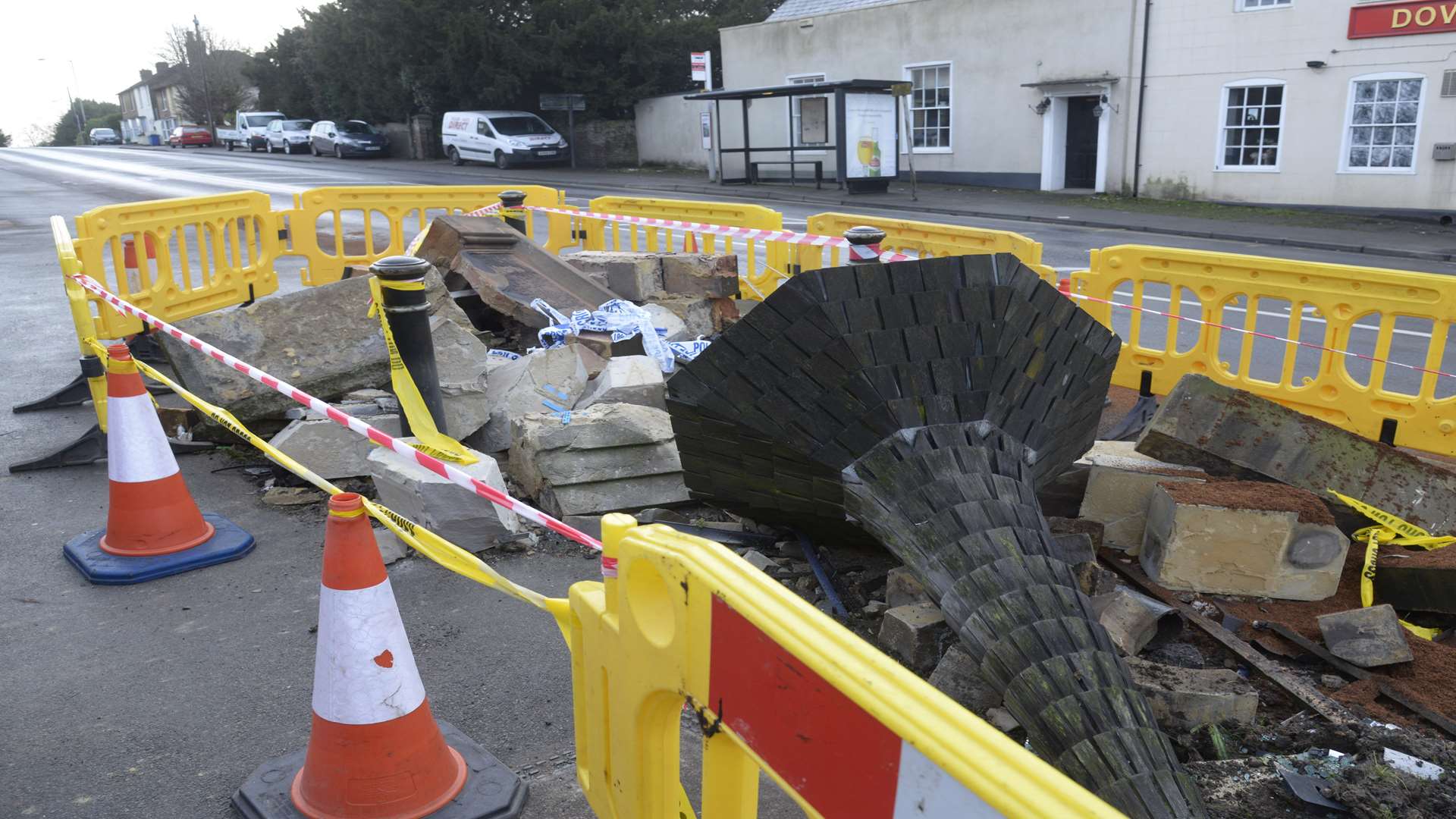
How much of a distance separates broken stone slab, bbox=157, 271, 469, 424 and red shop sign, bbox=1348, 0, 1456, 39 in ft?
60.8

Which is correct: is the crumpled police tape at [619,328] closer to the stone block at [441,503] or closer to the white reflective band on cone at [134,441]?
the stone block at [441,503]

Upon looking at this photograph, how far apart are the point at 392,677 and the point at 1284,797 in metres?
2.40

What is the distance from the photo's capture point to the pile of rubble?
3.04 metres

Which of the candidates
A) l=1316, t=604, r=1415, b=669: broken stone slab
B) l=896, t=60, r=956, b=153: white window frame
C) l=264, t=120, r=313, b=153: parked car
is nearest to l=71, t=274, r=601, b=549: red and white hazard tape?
l=1316, t=604, r=1415, b=669: broken stone slab

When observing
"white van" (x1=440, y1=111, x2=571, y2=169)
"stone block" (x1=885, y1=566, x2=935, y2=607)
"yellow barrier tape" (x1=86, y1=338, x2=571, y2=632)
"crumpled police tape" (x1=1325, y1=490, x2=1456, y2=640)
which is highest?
"white van" (x1=440, y1=111, x2=571, y2=169)

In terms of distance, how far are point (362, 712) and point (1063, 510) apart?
308 centimetres

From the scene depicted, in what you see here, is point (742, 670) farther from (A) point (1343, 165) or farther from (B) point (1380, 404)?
(A) point (1343, 165)

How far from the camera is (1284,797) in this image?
2807 millimetres

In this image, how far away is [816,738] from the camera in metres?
1.47

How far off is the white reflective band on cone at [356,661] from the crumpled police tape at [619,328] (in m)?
4.26

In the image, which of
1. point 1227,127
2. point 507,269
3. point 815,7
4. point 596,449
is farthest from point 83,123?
point 596,449

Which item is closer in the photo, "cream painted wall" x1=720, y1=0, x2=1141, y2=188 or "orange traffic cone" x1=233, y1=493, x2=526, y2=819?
"orange traffic cone" x1=233, y1=493, x2=526, y2=819

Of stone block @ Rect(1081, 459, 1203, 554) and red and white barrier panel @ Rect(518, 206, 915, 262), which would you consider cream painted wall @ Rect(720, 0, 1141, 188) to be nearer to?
red and white barrier panel @ Rect(518, 206, 915, 262)

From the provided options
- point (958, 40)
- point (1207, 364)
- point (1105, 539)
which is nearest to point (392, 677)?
point (1105, 539)
